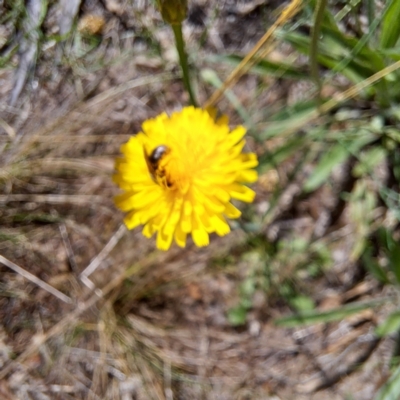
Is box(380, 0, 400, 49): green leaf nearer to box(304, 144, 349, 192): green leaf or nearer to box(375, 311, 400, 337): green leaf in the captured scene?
box(304, 144, 349, 192): green leaf

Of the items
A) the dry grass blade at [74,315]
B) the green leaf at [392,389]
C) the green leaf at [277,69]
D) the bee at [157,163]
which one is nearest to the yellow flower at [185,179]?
the bee at [157,163]

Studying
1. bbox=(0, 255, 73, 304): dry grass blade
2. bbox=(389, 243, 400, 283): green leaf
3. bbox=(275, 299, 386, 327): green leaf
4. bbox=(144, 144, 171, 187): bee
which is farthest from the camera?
bbox=(0, 255, 73, 304): dry grass blade

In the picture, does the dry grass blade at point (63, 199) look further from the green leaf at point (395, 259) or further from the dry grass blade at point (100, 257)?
the green leaf at point (395, 259)

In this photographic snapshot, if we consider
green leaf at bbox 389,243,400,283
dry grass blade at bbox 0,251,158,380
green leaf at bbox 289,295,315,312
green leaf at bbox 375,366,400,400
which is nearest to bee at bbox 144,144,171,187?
dry grass blade at bbox 0,251,158,380

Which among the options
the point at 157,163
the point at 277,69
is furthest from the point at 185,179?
the point at 277,69

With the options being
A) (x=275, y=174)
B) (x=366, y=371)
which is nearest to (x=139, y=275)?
(x=275, y=174)
